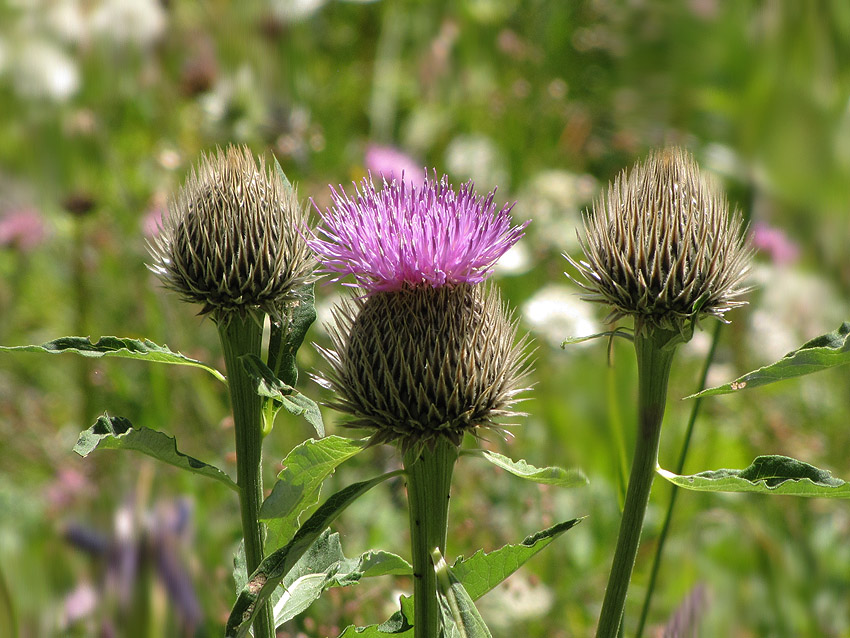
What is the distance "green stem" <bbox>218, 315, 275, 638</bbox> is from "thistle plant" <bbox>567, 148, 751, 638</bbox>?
54cm

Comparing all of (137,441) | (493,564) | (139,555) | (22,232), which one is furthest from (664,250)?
(22,232)

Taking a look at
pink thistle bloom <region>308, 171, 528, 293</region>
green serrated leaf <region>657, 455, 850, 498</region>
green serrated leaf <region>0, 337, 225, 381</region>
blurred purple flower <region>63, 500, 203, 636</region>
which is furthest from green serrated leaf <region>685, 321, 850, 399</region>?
blurred purple flower <region>63, 500, 203, 636</region>

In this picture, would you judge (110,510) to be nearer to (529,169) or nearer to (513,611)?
(513,611)

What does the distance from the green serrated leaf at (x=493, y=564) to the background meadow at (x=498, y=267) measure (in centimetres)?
26

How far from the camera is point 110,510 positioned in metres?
2.37

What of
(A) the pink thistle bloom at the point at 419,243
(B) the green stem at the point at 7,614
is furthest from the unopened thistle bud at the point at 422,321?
(B) the green stem at the point at 7,614

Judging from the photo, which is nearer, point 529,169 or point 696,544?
point 696,544

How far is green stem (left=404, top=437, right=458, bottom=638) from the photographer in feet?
4.42

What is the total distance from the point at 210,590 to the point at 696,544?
133 centimetres

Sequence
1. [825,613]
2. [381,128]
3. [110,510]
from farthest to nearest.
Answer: [381,128]
[825,613]
[110,510]

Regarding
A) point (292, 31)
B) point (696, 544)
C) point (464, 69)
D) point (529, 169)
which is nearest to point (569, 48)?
point (464, 69)

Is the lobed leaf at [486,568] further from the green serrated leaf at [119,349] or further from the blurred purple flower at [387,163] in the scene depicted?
the blurred purple flower at [387,163]

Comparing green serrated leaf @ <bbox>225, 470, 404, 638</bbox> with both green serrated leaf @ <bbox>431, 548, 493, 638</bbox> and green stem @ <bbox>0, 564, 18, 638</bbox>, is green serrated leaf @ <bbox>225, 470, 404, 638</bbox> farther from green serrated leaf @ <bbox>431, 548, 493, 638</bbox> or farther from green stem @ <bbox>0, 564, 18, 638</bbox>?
green stem @ <bbox>0, 564, 18, 638</bbox>

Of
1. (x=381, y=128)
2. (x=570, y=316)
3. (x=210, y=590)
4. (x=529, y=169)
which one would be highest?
(x=381, y=128)
